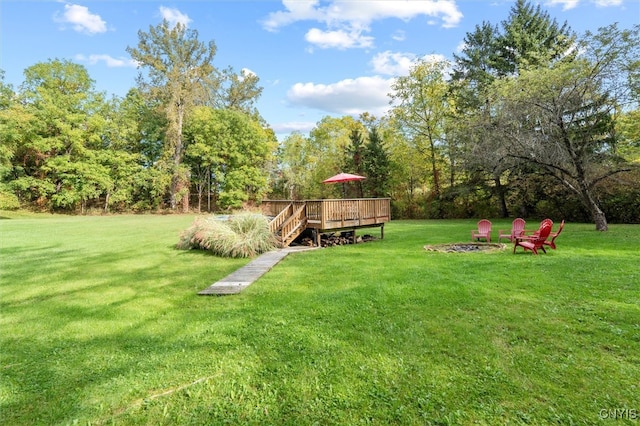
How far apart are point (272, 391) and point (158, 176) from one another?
3110 cm

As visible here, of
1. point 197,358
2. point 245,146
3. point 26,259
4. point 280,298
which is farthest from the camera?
point 245,146

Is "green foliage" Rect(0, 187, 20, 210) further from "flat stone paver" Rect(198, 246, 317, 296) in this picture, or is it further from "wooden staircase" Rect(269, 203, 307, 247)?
"flat stone paver" Rect(198, 246, 317, 296)

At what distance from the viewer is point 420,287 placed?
5.38 m

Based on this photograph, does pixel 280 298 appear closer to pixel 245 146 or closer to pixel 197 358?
pixel 197 358

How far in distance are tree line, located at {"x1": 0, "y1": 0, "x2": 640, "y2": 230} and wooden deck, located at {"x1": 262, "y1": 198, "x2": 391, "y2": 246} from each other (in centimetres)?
559

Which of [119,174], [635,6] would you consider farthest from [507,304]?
[119,174]

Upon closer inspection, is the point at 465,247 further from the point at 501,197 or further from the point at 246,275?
the point at 501,197

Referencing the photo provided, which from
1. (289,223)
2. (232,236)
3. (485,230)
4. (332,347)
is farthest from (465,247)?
(332,347)

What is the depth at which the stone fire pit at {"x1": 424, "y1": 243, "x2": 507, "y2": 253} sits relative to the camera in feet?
29.2

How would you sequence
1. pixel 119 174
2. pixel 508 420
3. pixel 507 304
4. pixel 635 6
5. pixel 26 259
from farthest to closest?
pixel 119 174 < pixel 635 6 < pixel 26 259 < pixel 507 304 < pixel 508 420

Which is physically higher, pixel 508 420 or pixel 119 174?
pixel 119 174

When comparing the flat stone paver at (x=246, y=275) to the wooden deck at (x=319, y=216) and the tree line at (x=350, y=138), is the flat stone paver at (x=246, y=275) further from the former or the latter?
the tree line at (x=350, y=138)

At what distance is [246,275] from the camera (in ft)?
22.1

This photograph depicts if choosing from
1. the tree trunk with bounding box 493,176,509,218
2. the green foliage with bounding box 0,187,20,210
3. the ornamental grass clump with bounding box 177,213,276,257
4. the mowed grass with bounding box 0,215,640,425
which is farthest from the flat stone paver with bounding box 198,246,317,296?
the green foliage with bounding box 0,187,20,210
